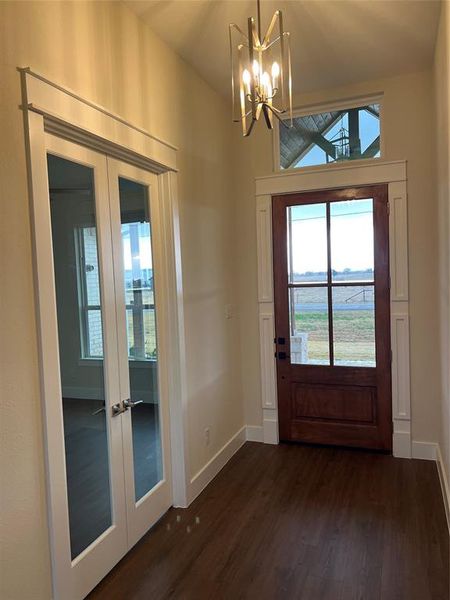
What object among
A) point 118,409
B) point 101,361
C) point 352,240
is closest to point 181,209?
point 101,361

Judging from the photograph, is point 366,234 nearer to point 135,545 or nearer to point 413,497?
point 413,497

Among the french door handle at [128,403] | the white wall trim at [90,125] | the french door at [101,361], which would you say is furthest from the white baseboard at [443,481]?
the white wall trim at [90,125]

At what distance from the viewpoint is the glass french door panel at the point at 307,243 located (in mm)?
3791

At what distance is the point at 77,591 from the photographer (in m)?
2.07

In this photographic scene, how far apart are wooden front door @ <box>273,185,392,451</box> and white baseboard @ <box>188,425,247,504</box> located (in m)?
0.40

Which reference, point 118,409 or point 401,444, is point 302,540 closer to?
point 118,409

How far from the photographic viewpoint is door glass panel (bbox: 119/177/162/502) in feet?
8.47

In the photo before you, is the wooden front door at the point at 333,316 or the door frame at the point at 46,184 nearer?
the door frame at the point at 46,184

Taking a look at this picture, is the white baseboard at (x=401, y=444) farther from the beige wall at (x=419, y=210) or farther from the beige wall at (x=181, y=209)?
the beige wall at (x=181, y=209)

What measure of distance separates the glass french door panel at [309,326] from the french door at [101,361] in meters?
1.44

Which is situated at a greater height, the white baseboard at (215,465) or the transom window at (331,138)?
the transom window at (331,138)

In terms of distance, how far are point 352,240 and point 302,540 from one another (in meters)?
2.26

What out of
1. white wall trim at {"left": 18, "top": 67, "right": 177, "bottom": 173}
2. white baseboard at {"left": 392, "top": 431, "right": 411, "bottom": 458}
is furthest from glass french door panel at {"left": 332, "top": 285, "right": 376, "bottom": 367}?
white wall trim at {"left": 18, "top": 67, "right": 177, "bottom": 173}

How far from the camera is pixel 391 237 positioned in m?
3.57
